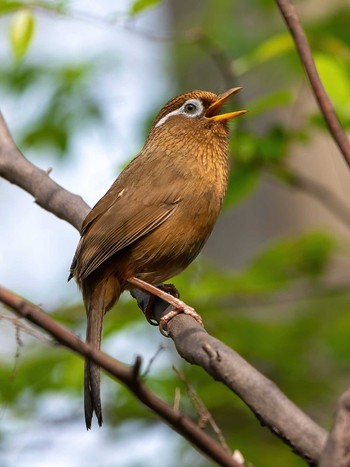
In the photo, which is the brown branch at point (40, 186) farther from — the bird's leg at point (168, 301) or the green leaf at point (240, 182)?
the green leaf at point (240, 182)

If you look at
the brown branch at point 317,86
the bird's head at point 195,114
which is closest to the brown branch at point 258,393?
the brown branch at point 317,86

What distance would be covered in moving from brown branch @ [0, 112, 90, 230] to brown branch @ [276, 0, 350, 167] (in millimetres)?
1359

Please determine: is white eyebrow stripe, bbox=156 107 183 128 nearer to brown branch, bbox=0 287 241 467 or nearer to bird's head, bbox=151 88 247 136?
bird's head, bbox=151 88 247 136

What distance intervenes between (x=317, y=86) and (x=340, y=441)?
133 centimetres

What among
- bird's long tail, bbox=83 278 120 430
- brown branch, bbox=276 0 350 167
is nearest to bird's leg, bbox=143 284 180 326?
bird's long tail, bbox=83 278 120 430

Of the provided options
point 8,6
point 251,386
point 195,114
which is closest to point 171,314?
point 251,386

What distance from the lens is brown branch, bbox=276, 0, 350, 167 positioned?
9.20 ft

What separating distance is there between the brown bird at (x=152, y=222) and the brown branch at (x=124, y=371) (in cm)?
195

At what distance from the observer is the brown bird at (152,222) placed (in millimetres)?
4277

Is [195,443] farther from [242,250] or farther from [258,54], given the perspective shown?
[242,250]

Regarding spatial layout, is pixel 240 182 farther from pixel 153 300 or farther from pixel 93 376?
pixel 93 376

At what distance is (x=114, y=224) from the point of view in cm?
438

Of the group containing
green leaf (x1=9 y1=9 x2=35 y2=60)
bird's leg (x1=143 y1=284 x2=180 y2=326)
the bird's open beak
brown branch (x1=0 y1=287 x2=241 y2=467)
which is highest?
green leaf (x1=9 y1=9 x2=35 y2=60)

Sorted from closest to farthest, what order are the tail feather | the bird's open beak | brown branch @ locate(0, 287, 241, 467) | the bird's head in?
brown branch @ locate(0, 287, 241, 467) < the tail feather < the bird's open beak < the bird's head
